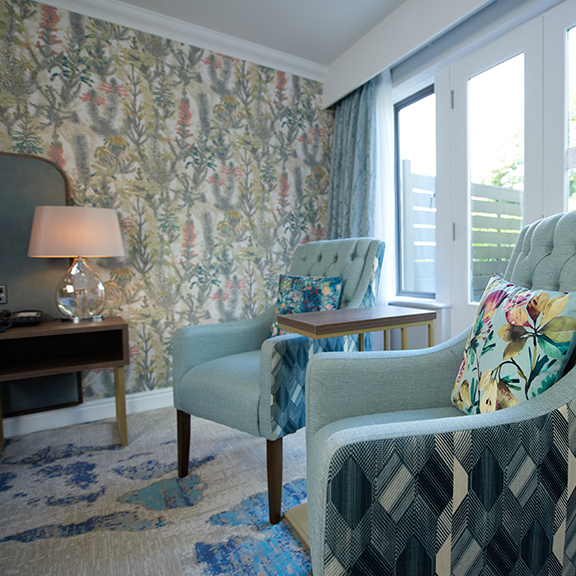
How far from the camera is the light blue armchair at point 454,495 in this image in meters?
0.57

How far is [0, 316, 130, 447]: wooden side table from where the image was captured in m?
1.80

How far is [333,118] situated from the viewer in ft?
10.2

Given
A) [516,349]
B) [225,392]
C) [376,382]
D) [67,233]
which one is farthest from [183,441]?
[516,349]

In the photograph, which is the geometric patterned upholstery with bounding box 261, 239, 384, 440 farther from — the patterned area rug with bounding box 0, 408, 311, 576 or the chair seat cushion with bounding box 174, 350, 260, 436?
the patterned area rug with bounding box 0, 408, 311, 576

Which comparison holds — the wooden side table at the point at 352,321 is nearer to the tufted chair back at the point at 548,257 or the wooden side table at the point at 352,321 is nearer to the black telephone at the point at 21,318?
the tufted chair back at the point at 548,257

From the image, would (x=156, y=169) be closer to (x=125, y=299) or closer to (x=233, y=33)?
(x=125, y=299)

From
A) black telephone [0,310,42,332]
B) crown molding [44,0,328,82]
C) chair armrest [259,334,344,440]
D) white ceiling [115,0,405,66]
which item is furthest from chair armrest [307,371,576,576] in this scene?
crown molding [44,0,328,82]

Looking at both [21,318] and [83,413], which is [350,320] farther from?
[83,413]

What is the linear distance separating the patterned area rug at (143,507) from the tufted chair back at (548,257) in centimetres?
104

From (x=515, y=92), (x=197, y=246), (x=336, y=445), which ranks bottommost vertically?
(x=336, y=445)

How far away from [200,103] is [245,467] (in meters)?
2.27

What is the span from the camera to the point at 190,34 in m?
2.47

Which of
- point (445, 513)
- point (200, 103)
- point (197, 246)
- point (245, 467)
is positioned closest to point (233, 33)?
point (200, 103)

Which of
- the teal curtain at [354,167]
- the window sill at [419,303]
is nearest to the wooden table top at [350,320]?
the window sill at [419,303]
